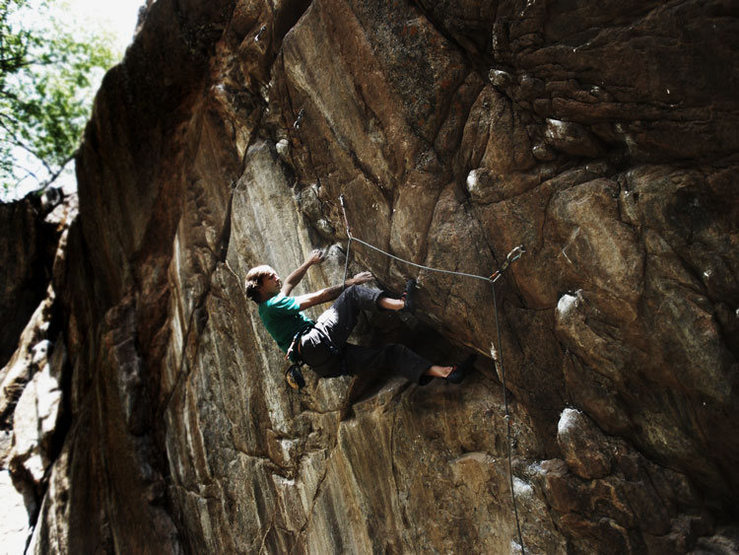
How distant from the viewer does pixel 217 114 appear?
7.16m

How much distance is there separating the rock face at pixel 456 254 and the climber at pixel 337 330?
34 cm

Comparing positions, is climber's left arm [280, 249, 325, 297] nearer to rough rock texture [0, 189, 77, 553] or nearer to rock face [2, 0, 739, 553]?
Answer: rock face [2, 0, 739, 553]

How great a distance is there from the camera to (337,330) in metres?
5.30

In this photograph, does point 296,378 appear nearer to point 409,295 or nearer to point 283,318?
point 283,318

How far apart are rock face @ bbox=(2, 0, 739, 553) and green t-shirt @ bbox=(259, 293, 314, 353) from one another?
74cm

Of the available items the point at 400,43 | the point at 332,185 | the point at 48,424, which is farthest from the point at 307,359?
the point at 48,424

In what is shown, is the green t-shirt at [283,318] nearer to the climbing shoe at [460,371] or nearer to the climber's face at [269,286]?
the climber's face at [269,286]

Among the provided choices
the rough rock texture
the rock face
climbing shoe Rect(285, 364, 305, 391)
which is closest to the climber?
climbing shoe Rect(285, 364, 305, 391)

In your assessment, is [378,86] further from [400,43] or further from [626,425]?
[626,425]

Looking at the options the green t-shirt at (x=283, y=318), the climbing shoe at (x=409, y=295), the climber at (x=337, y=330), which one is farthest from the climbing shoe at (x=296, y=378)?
the climbing shoe at (x=409, y=295)

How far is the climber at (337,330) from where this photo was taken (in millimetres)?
5164

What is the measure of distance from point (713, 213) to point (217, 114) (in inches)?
241

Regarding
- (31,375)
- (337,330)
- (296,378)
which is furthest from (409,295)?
(31,375)

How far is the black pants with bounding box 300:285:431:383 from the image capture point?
17.0ft
